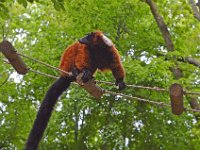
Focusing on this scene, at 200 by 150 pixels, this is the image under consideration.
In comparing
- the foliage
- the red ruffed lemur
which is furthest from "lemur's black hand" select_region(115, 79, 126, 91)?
the foliage

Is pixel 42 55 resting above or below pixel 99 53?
above

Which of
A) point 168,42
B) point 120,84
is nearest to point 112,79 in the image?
point 168,42

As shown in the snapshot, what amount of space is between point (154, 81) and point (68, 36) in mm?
2452

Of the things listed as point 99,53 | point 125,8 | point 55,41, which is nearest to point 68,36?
point 55,41

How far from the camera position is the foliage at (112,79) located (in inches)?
393

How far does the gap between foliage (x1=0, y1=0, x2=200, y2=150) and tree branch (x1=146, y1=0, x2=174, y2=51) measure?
0.75 ft

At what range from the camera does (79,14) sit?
10430mm

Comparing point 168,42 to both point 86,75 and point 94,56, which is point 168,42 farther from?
point 86,75

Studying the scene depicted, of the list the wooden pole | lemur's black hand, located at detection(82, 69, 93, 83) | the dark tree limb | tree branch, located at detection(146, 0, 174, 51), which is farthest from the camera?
tree branch, located at detection(146, 0, 174, 51)

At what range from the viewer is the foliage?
9977mm

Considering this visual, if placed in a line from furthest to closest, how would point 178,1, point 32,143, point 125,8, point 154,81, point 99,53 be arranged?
1. point 178,1
2. point 125,8
3. point 154,81
4. point 99,53
5. point 32,143

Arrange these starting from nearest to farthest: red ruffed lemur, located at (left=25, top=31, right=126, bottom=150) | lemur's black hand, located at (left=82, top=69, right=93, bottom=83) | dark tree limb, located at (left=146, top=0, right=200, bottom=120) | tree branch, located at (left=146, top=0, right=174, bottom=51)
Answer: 1. lemur's black hand, located at (left=82, top=69, right=93, bottom=83)
2. red ruffed lemur, located at (left=25, top=31, right=126, bottom=150)
3. dark tree limb, located at (left=146, top=0, right=200, bottom=120)
4. tree branch, located at (left=146, top=0, right=174, bottom=51)

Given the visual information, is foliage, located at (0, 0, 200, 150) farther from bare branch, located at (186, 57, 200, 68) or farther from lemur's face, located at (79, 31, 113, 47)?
lemur's face, located at (79, 31, 113, 47)

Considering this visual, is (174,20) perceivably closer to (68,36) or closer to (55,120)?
(68,36)
